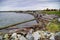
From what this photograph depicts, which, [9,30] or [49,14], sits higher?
[49,14]

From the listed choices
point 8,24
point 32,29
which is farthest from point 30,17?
point 8,24

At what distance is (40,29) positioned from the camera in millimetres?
1291

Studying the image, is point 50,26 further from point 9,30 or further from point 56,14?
point 9,30

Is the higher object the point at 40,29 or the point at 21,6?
the point at 21,6

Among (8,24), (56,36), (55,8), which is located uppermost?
(55,8)

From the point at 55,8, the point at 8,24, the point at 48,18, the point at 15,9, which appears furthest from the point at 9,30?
the point at 55,8

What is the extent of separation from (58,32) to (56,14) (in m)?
0.18

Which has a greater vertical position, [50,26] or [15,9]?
[15,9]

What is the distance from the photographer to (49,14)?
4.30ft

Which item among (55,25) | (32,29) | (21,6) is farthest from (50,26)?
(21,6)

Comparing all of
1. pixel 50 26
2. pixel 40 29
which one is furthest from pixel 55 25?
pixel 40 29

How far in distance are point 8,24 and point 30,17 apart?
9.0 inches

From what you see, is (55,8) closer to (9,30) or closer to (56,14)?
(56,14)

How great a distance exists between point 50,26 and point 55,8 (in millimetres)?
188
